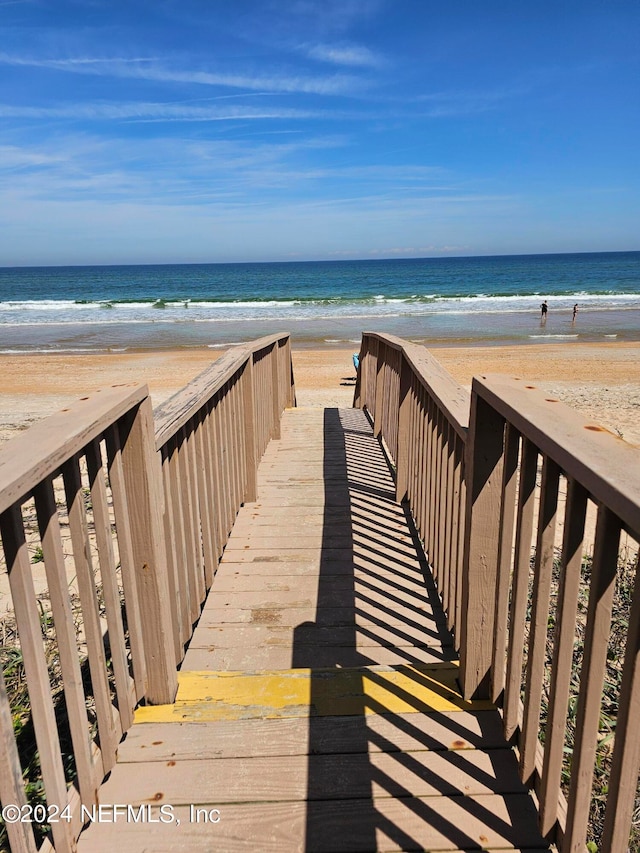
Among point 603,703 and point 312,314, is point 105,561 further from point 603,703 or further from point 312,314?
point 312,314

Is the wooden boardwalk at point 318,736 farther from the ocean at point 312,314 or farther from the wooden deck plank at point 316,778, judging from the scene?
the ocean at point 312,314

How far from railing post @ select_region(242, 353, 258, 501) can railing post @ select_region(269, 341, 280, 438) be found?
167 cm

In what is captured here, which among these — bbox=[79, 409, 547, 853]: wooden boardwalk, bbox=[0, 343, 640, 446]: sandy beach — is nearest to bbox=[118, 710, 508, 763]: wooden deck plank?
bbox=[79, 409, 547, 853]: wooden boardwalk

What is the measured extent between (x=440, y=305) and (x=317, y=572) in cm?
3846

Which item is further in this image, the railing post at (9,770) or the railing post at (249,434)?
the railing post at (249,434)

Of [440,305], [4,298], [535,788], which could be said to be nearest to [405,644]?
[535,788]

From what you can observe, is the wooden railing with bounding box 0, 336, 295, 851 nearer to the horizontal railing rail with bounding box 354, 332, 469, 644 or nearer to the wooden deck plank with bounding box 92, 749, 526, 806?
the wooden deck plank with bounding box 92, 749, 526, 806

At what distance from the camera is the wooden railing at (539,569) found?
119 cm

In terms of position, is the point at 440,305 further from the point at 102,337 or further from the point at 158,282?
the point at 158,282

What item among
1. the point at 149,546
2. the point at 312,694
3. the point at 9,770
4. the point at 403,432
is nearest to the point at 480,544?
the point at 312,694

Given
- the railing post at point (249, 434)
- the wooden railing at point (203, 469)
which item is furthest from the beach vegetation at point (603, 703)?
the railing post at point (249, 434)

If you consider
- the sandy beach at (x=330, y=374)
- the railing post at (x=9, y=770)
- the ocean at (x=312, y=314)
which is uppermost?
the railing post at (x=9, y=770)

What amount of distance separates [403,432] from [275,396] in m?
2.36

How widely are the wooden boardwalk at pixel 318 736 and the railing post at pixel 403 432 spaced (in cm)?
86
